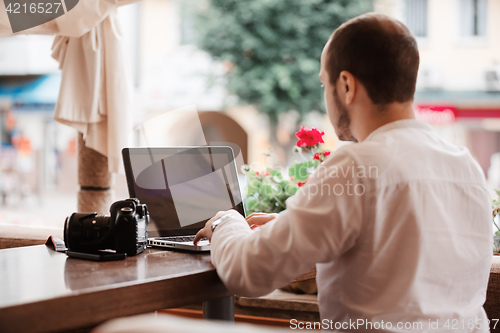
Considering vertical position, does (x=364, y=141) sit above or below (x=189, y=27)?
below

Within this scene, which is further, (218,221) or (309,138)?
(309,138)

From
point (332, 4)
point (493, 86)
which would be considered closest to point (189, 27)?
point (332, 4)

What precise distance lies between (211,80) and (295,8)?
2.25 metres

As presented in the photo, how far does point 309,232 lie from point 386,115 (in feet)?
1.18

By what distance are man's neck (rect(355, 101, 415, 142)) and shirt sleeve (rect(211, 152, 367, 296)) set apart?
0.15 meters

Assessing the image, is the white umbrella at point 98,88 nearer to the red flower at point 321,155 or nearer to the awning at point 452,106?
the red flower at point 321,155

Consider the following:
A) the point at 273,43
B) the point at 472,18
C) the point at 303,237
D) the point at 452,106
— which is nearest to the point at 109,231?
the point at 303,237

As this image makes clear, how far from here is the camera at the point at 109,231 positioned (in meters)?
1.59

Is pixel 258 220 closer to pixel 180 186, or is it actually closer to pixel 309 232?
pixel 180 186

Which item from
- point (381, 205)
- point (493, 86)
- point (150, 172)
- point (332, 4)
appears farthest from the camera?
point (493, 86)

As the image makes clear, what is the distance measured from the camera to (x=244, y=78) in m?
10.6

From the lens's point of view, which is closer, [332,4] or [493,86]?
[332,4]

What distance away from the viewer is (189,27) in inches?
479

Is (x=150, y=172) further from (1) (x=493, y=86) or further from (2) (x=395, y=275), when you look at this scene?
(1) (x=493, y=86)
